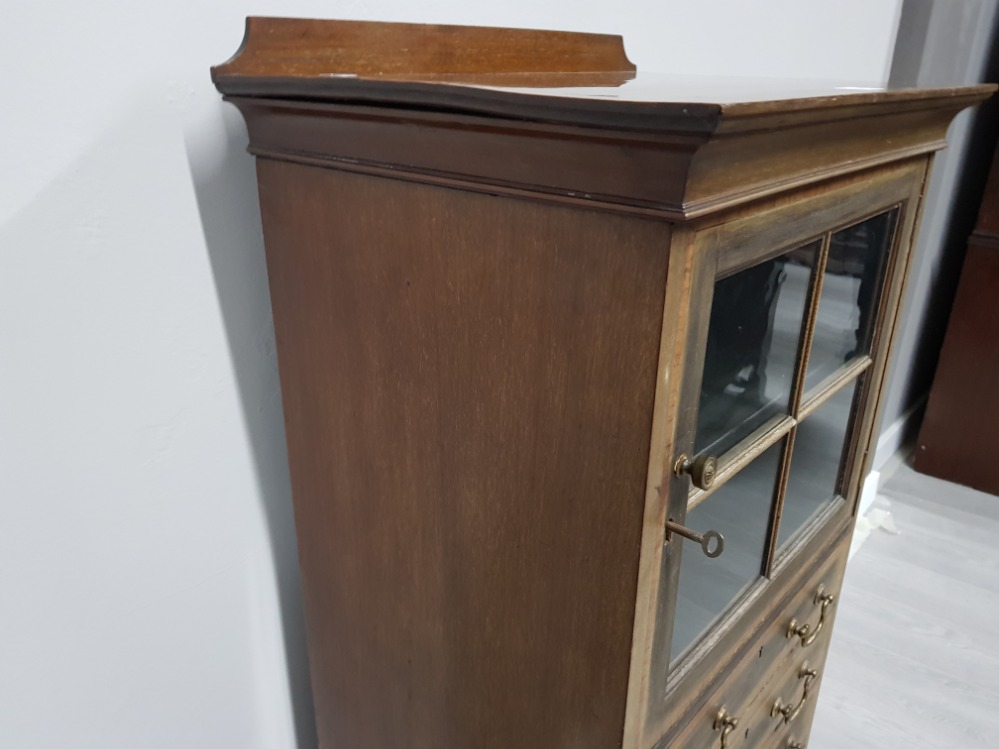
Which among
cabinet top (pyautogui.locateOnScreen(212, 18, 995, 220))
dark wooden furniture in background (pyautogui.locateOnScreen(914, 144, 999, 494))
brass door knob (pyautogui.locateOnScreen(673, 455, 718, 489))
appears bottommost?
dark wooden furniture in background (pyautogui.locateOnScreen(914, 144, 999, 494))

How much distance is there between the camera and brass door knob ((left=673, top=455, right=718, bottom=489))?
1.63 feet

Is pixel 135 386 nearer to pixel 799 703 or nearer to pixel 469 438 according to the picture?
pixel 469 438

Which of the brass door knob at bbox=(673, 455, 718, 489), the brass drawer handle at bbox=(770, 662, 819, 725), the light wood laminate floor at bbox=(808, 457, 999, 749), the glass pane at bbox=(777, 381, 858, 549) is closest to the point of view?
the brass door knob at bbox=(673, 455, 718, 489)

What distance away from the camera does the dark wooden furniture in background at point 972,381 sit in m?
2.09

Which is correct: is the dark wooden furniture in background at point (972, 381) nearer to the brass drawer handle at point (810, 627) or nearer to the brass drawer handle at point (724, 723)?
the brass drawer handle at point (810, 627)

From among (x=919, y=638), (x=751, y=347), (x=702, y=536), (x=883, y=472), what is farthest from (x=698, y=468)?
(x=883, y=472)

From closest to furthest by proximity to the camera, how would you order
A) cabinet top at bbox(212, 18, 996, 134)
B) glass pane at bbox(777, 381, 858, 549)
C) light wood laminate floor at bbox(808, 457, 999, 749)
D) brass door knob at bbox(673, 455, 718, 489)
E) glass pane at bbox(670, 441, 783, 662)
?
cabinet top at bbox(212, 18, 996, 134)
brass door knob at bbox(673, 455, 718, 489)
glass pane at bbox(670, 441, 783, 662)
glass pane at bbox(777, 381, 858, 549)
light wood laminate floor at bbox(808, 457, 999, 749)

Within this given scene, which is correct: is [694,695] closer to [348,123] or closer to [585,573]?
[585,573]

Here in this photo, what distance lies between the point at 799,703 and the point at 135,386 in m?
0.86

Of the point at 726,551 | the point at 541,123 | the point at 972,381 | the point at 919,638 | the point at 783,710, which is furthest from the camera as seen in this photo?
the point at 972,381

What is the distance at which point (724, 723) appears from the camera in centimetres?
73

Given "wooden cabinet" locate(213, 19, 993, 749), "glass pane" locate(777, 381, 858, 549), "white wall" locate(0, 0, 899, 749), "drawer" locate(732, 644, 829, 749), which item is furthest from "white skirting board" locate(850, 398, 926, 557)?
"white wall" locate(0, 0, 899, 749)

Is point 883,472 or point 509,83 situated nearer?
point 509,83

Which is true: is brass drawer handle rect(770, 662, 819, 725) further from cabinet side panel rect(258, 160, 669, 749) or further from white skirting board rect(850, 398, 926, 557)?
white skirting board rect(850, 398, 926, 557)
